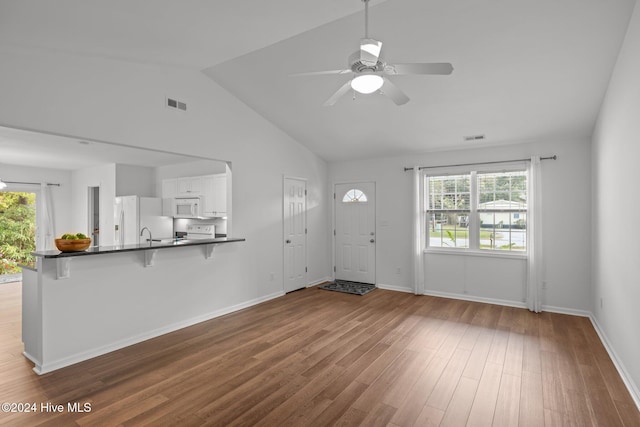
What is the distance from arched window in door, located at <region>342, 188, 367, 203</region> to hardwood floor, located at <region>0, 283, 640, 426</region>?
2.79 metres

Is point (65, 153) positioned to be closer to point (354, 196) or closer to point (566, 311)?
point (354, 196)

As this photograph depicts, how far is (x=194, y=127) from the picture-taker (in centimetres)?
441

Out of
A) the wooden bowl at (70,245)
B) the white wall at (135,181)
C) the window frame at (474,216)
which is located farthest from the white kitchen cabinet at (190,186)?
the window frame at (474,216)

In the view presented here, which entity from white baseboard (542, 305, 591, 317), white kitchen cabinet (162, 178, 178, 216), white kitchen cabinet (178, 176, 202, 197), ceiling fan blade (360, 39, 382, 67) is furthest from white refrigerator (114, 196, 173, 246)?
white baseboard (542, 305, 591, 317)

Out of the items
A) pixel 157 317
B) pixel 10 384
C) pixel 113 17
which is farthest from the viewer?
pixel 157 317

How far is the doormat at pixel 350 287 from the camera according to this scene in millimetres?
6133

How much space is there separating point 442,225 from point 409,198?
759 mm

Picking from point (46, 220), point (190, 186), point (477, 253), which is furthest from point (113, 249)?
point (46, 220)

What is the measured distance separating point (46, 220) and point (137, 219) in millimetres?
2741

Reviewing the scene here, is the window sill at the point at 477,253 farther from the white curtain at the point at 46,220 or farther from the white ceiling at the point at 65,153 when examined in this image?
the white curtain at the point at 46,220

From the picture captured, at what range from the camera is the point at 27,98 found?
2.96 m

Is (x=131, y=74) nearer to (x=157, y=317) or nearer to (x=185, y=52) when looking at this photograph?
(x=185, y=52)

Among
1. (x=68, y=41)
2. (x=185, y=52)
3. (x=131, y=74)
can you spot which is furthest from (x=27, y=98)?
(x=185, y=52)

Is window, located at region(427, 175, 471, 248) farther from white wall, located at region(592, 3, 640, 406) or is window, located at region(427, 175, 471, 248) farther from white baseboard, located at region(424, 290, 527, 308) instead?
white wall, located at region(592, 3, 640, 406)
